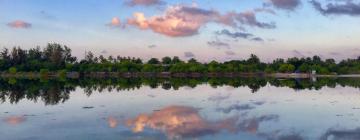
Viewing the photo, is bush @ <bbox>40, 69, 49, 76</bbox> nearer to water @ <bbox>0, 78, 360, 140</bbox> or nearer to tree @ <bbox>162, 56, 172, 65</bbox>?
tree @ <bbox>162, 56, 172, 65</bbox>

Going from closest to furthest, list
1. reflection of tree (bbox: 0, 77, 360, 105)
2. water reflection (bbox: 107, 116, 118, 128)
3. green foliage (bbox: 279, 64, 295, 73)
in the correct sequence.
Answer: water reflection (bbox: 107, 116, 118, 128) → reflection of tree (bbox: 0, 77, 360, 105) → green foliage (bbox: 279, 64, 295, 73)

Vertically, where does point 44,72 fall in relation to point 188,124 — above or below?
above

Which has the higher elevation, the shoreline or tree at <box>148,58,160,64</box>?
tree at <box>148,58,160,64</box>

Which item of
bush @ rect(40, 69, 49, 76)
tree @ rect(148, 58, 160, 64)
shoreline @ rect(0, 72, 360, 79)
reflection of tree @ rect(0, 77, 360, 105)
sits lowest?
shoreline @ rect(0, 72, 360, 79)

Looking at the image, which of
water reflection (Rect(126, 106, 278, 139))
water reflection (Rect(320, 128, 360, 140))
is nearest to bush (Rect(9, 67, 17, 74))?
water reflection (Rect(126, 106, 278, 139))

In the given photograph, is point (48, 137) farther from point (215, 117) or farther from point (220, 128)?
point (215, 117)

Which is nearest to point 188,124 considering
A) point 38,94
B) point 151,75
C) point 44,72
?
point 38,94

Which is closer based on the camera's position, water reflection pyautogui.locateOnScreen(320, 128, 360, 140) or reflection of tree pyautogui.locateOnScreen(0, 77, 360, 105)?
water reflection pyautogui.locateOnScreen(320, 128, 360, 140)

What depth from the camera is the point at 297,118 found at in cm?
1822

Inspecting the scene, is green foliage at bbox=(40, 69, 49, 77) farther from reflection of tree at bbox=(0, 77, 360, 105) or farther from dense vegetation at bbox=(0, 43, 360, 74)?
reflection of tree at bbox=(0, 77, 360, 105)

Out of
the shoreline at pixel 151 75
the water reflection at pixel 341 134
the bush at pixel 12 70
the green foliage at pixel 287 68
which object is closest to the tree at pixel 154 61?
the shoreline at pixel 151 75

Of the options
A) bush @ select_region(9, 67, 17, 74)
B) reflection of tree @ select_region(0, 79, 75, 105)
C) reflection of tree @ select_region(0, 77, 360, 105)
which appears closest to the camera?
reflection of tree @ select_region(0, 79, 75, 105)

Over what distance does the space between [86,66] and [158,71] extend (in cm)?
1584

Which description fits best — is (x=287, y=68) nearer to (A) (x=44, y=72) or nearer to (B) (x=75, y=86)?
(A) (x=44, y=72)
